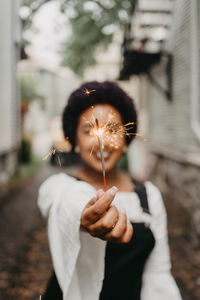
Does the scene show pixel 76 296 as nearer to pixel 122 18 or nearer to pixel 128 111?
pixel 128 111

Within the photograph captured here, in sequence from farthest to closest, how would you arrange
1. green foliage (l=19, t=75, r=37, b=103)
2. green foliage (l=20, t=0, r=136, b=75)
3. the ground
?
green foliage (l=19, t=75, r=37, b=103) < green foliage (l=20, t=0, r=136, b=75) < the ground

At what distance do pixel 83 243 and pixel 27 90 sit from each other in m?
15.2

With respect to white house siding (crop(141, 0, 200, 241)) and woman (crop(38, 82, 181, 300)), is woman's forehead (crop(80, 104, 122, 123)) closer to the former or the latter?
woman (crop(38, 82, 181, 300))

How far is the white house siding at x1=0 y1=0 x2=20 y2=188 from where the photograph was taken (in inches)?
286

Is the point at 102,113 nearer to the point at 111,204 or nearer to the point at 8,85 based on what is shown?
the point at 111,204

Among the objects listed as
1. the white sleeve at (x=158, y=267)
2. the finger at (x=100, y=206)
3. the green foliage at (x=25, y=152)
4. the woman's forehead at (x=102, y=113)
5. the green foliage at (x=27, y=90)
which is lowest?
the green foliage at (x=25, y=152)

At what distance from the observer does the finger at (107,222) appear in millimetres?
966

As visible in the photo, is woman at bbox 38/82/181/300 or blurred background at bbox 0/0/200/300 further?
blurred background at bbox 0/0/200/300

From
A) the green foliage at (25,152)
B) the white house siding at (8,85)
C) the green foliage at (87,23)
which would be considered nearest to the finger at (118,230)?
the green foliage at (87,23)

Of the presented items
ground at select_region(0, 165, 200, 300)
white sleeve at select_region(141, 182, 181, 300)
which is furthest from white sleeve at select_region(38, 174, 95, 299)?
ground at select_region(0, 165, 200, 300)

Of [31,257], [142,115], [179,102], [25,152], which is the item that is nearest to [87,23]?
[179,102]

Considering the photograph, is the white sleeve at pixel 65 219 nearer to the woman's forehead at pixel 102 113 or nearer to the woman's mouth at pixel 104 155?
the woman's mouth at pixel 104 155

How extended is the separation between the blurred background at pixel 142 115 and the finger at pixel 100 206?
58 centimetres

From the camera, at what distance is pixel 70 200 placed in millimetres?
1251
